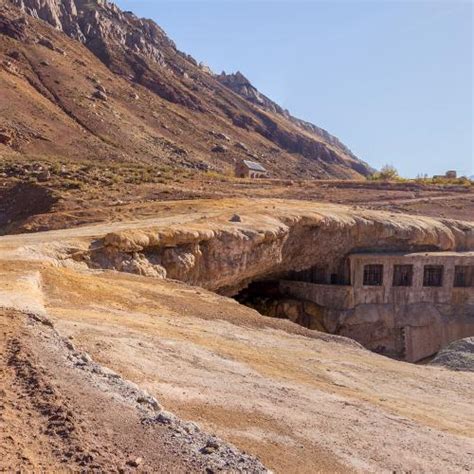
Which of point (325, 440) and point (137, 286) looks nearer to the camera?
point (325, 440)

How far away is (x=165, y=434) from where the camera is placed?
4.18 metres

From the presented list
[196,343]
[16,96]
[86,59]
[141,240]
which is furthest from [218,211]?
[86,59]

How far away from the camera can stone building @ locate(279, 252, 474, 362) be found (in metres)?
24.2

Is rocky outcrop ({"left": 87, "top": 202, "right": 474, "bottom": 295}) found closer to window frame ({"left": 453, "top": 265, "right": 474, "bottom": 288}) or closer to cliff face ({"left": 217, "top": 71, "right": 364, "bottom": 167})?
window frame ({"left": 453, "top": 265, "right": 474, "bottom": 288})

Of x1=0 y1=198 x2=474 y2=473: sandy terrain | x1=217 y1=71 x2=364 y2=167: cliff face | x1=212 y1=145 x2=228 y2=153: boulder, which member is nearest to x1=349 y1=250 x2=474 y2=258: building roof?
x1=0 y1=198 x2=474 y2=473: sandy terrain

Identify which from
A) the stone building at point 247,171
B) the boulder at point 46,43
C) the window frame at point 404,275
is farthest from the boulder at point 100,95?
the window frame at point 404,275

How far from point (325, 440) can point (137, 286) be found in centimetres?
661

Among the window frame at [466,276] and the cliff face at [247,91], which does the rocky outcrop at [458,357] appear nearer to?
the window frame at [466,276]

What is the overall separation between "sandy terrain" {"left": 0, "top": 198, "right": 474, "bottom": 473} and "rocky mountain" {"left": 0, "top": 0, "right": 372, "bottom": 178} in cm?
3372

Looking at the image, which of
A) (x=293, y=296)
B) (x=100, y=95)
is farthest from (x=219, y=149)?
(x=293, y=296)

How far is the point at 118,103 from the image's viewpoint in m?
64.1

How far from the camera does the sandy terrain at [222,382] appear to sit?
4461 mm

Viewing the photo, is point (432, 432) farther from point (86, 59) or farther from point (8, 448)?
point (86, 59)

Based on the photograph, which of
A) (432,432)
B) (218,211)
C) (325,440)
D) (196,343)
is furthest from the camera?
(218,211)
